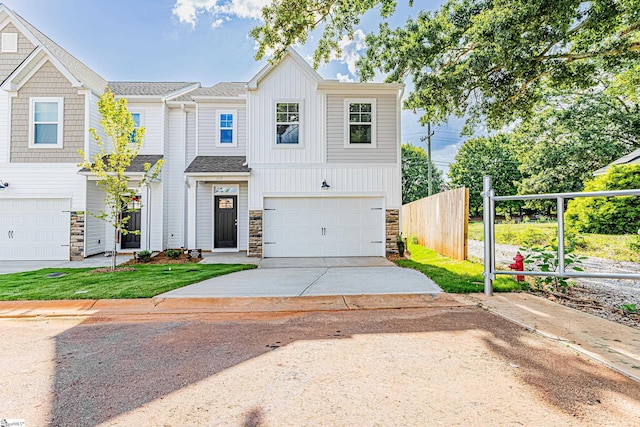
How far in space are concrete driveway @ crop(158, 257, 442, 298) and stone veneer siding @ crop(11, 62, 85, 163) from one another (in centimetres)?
793

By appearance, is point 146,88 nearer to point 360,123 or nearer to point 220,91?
point 220,91

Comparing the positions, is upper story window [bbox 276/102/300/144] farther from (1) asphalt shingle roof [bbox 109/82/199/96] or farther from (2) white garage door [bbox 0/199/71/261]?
(2) white garage door [bbox 0/199/71/261]

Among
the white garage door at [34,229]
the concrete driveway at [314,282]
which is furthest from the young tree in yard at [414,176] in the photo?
the white garage door at [34,229]

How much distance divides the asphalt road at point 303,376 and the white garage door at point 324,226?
647 centimetres

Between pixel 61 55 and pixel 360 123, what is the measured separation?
11104 millimetres

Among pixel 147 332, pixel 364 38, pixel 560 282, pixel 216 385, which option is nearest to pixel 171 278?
pixel 147 332

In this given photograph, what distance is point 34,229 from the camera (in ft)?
36.0

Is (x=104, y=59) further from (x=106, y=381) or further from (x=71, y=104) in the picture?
(x=106, y=381)

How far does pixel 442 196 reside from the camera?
445 inches

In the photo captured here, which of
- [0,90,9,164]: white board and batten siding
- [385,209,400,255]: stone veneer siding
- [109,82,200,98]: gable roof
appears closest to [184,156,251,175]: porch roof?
[109,82,200,98]: gable roof

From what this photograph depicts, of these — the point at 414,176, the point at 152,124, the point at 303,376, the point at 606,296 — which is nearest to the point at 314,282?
the point at 303,376

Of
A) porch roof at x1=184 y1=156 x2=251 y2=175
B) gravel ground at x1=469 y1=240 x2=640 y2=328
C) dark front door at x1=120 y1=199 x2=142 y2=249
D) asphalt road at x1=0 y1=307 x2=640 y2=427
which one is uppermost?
porch roof at x1=184 y1=156 x2=251 y2=175

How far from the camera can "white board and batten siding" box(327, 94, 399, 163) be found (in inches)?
442

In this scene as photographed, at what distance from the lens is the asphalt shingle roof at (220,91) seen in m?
12.8
